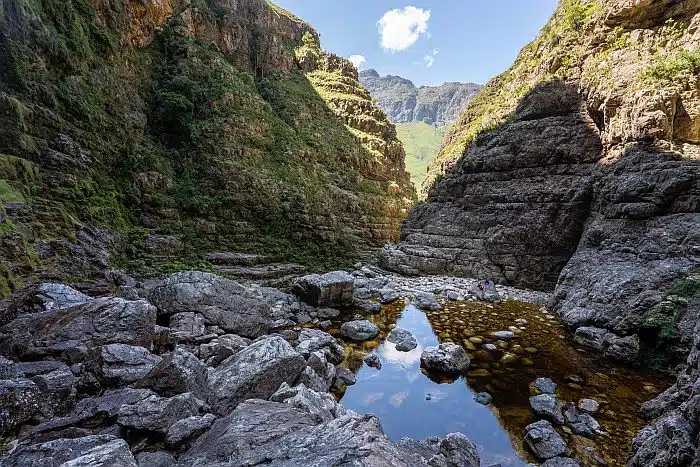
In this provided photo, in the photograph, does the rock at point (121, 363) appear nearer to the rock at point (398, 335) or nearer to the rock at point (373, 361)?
the rock at point (373, 361)

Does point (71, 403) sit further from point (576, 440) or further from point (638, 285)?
point (638, 285)

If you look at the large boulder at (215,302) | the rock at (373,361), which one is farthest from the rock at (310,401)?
the large boulder at (215,302)

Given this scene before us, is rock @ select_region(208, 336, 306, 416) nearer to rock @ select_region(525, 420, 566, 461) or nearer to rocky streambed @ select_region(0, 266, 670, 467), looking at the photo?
rocky streambed @ select_region(0, 266, 670, 467)

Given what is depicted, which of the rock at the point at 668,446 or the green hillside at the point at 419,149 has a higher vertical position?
the green hillside at the point at 419,149

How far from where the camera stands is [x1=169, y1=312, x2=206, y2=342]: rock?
8.35m

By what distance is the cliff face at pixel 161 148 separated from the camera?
12.7 meters

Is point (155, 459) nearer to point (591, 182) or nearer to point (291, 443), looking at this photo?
point (291, 443)

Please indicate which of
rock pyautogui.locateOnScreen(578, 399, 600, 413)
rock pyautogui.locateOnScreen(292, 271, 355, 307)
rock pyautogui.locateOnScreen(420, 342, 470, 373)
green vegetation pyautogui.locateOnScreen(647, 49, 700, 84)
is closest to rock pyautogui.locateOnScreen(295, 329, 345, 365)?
rock pyautogui.locateOnScreen(420, 342, 470, 373)

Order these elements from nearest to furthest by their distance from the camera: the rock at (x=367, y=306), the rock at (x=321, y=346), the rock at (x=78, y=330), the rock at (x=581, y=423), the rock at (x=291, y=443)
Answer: the rock at (x=291, y=443) < the rock at (x=581, y=423) < the rock at (x=78, y=330) < the rock at (x=321, y=346) < the rock at (x=367, y=306)

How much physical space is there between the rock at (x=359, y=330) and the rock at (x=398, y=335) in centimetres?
50

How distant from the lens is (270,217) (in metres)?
22.0

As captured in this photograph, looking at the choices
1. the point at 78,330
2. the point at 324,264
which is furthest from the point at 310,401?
the point at 324,264

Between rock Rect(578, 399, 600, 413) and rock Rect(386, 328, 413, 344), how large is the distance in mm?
4669

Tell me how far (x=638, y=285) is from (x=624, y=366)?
3468 mm
